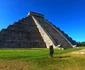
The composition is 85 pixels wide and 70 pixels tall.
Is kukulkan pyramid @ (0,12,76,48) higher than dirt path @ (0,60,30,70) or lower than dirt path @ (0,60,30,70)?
higher

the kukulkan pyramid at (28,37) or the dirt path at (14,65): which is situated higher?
the kukulkan pyramid at (28,37)

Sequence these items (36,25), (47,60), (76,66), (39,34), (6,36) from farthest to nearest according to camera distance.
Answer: (36,25) → (39,34) → (6,36) → (47,60) → (76,66)

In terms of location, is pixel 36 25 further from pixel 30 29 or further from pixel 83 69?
pixel 83 69

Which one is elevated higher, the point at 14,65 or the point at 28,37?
the point at 28,37

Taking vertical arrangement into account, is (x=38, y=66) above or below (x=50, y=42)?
below

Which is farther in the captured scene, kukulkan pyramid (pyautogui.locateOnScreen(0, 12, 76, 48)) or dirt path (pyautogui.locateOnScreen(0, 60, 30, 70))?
kukulkan pyramid (pyautogui.locateOnScreen(0, 12, 76, 48))

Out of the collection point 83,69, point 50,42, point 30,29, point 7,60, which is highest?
point 30,29

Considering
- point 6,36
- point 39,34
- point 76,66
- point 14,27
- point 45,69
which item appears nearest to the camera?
point 45,69

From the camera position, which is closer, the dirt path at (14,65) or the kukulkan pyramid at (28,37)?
the dirt path at (14,65)

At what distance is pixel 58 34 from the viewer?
133 ft

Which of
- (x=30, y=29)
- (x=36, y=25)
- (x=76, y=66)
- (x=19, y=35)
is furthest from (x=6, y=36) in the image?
(x=76, y=66)

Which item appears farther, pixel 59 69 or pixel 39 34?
pixel 39 34

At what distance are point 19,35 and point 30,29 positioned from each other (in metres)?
5.61

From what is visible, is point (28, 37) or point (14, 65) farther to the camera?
point (28, 37)
